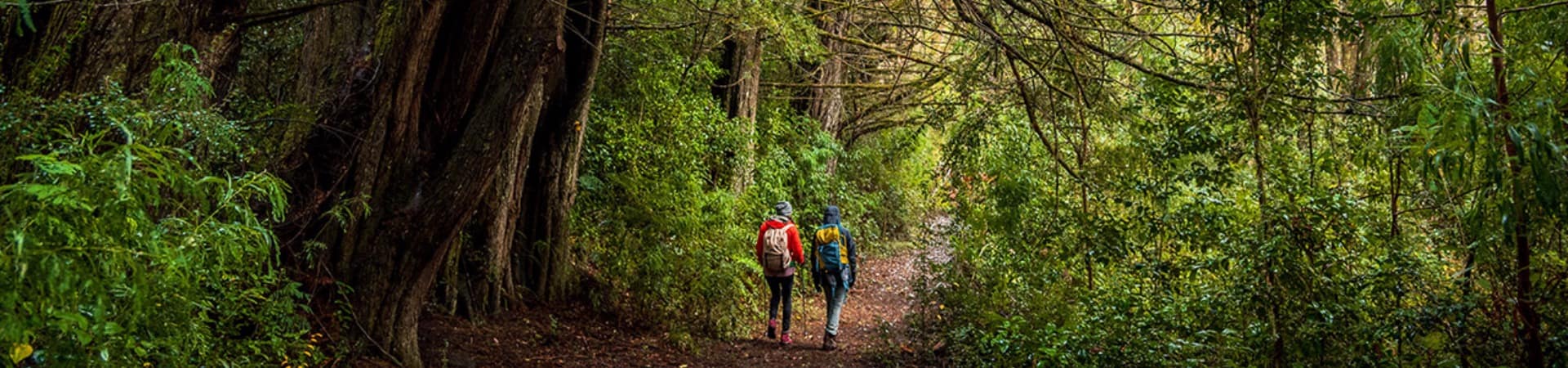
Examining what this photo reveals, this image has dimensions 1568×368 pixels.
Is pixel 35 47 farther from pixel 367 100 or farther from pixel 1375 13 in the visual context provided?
pixel 1375 13

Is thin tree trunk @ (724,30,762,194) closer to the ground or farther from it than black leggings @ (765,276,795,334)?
farther from it

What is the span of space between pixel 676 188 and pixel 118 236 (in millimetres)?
7487

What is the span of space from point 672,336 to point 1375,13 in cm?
614

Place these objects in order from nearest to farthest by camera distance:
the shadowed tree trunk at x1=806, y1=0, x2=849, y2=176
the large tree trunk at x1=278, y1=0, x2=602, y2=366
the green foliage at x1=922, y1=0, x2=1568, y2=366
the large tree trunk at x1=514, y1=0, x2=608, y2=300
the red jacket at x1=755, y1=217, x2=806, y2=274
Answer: the green foliage at x1=922, y1=0, x2=1568, y2=366 → the large tree trunk at x1=278, y1=0, x2=602, y2=366 → the large tree trunk at x1=514, y1=0, x2=608, y2=300 → the red jacket at x1=755, y1=217, x2=806, y2=274 → the shadowed tree trunk at x1=806, y1=0, x2=849, y2=176

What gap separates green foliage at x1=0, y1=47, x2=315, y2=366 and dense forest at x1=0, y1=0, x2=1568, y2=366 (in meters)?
0.01

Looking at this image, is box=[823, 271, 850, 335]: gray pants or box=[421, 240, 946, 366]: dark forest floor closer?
box=[421, 240, 946, 366]: dark forest floor

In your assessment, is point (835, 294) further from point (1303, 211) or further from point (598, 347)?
point (1303, 211)

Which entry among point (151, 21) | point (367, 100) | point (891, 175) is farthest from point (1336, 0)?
point (891, 175)

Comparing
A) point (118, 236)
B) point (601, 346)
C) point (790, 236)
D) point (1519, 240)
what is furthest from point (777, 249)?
point (118, 236)

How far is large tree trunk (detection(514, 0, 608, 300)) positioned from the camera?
8.82 m

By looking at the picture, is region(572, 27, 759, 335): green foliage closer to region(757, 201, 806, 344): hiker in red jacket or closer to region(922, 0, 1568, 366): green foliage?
region(757, 201, 806, 344): hiker in red jacket

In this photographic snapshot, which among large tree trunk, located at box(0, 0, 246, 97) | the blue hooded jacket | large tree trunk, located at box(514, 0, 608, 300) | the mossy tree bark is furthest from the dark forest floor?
large tree trunk, located at box(0, 0, 246, 97)

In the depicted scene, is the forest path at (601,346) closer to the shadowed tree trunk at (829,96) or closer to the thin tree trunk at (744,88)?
the thin tree trunk at (744,88)

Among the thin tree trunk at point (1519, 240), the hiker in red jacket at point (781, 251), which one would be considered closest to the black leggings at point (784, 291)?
the hiker in red jacket at point (781, 251)
